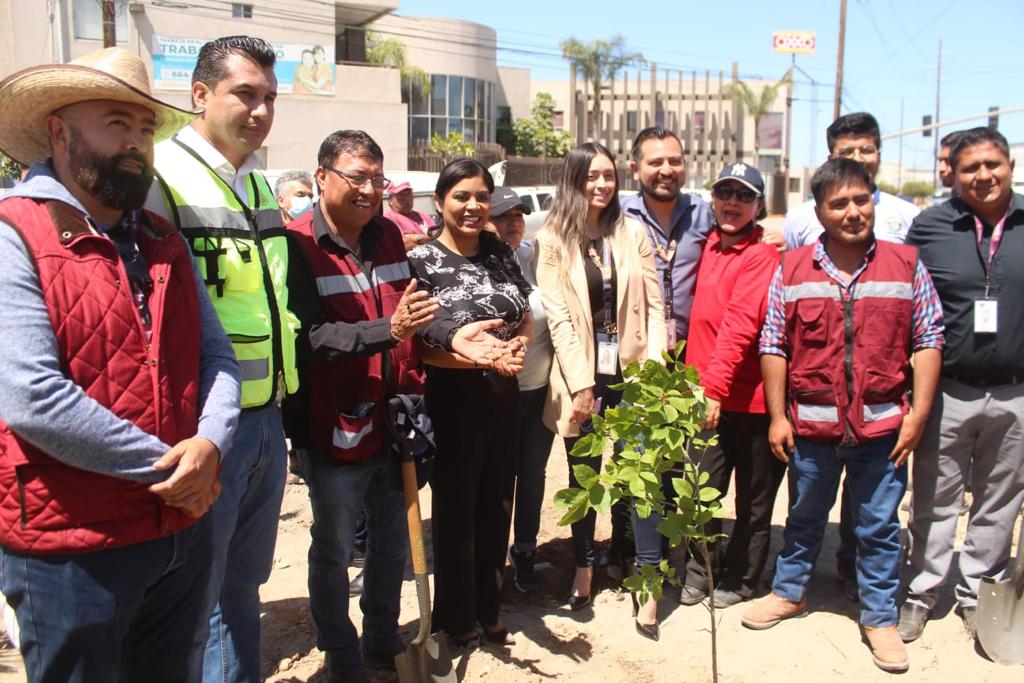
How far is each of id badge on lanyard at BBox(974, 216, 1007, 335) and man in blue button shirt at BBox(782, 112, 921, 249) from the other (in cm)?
58

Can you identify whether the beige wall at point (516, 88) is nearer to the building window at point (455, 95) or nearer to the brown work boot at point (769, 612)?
the building window at point (455, 95)

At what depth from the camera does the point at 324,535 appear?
10.3 ft

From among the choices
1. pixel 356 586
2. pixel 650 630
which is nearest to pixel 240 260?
pixel 356 586

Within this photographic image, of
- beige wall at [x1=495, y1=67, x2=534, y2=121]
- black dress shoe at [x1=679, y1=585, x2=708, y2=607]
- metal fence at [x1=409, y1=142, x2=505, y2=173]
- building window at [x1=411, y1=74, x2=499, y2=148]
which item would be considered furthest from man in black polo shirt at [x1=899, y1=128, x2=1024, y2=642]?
beige wall at [x1=495, y1=67, x2=534, y2=121]

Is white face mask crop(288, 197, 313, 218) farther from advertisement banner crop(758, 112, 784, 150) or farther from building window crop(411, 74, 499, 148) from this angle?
advertisement banner crop(758, 112, 784, 150)

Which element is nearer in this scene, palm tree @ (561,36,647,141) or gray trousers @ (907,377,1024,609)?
gray trousers @ (907,377,1024,609)

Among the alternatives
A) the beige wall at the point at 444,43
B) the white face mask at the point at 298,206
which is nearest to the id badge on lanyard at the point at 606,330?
the white face mask at the point at 298,206

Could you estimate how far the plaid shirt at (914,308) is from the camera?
3613mm

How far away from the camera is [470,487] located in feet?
11.4

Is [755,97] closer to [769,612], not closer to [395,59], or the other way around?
[395,59]

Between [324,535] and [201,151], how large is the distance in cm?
146

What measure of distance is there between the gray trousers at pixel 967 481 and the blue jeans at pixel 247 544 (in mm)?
2946

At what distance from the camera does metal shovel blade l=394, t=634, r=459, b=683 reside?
3.10 m

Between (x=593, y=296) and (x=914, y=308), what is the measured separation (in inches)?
55.9
